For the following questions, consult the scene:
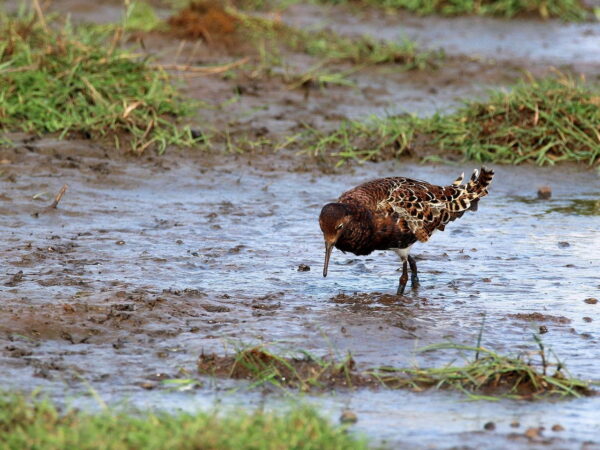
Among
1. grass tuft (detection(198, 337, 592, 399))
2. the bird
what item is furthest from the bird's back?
grass tuft (detection(198, 337, 592, 399))

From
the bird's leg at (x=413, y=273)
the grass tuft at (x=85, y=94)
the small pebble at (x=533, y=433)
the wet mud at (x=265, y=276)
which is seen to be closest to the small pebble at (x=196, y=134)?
the grass tuft at (x=85, y=94)

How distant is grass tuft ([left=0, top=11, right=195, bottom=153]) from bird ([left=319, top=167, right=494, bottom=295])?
12.6 feet

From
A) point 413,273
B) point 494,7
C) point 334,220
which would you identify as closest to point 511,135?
point 413,273

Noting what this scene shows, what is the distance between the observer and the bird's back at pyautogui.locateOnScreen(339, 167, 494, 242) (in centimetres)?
812

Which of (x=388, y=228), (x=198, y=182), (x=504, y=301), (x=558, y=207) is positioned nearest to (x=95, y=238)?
(x=198, y=182)

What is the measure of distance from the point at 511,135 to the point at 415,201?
12.7ft

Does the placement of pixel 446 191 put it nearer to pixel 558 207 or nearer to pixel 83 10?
pixel 558 207

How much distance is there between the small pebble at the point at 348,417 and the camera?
5793 mm

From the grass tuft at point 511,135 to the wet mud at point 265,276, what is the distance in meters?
0.25

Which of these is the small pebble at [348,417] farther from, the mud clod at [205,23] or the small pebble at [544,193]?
the mud clod at [205,23]

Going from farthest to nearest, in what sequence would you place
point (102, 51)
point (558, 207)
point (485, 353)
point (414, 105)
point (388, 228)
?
point (414, 105), point (102, 51), point (558, 207), point (388, 228), point (485, 353)

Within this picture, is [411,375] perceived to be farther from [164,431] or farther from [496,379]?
[164,431]

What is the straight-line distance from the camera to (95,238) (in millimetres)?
9305

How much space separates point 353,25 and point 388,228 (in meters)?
10.2
